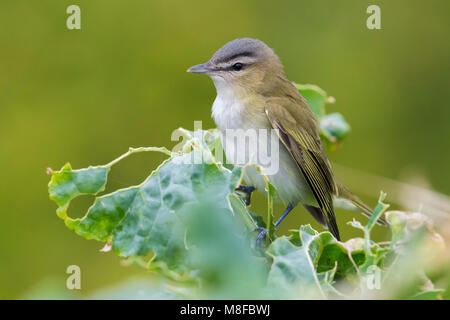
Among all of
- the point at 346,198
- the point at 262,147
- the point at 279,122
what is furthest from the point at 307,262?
the point at 346,198

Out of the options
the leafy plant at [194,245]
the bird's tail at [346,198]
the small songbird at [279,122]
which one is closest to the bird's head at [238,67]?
the small songbird at [279,122]

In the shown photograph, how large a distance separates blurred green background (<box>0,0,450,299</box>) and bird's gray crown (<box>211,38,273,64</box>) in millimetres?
1976

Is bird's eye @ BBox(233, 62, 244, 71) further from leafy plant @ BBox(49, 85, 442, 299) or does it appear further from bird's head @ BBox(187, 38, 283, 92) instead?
leafy plant @ BBox(49, 85, 442, 299)

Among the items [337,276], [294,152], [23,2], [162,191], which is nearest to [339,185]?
[294,152]

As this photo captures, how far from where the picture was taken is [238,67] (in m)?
3.38

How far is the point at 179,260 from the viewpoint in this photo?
1.54 m

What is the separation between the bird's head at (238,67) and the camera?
332cm

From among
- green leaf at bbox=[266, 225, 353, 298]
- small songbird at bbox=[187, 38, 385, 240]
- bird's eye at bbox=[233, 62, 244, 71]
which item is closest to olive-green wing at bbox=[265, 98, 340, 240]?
small songbird at bbox=[187, 38, 385, 240]

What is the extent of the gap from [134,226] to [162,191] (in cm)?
13

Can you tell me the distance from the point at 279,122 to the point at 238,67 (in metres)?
0.44

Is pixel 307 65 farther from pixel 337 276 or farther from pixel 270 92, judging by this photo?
pixel 337 276

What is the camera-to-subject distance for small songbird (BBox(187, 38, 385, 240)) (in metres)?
3.16

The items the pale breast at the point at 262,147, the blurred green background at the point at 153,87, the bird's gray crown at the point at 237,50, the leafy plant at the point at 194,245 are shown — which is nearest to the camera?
the leafy plant at the point at 194,245

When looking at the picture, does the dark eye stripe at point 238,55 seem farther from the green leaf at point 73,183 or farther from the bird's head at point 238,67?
the green leaf at point 73,183
